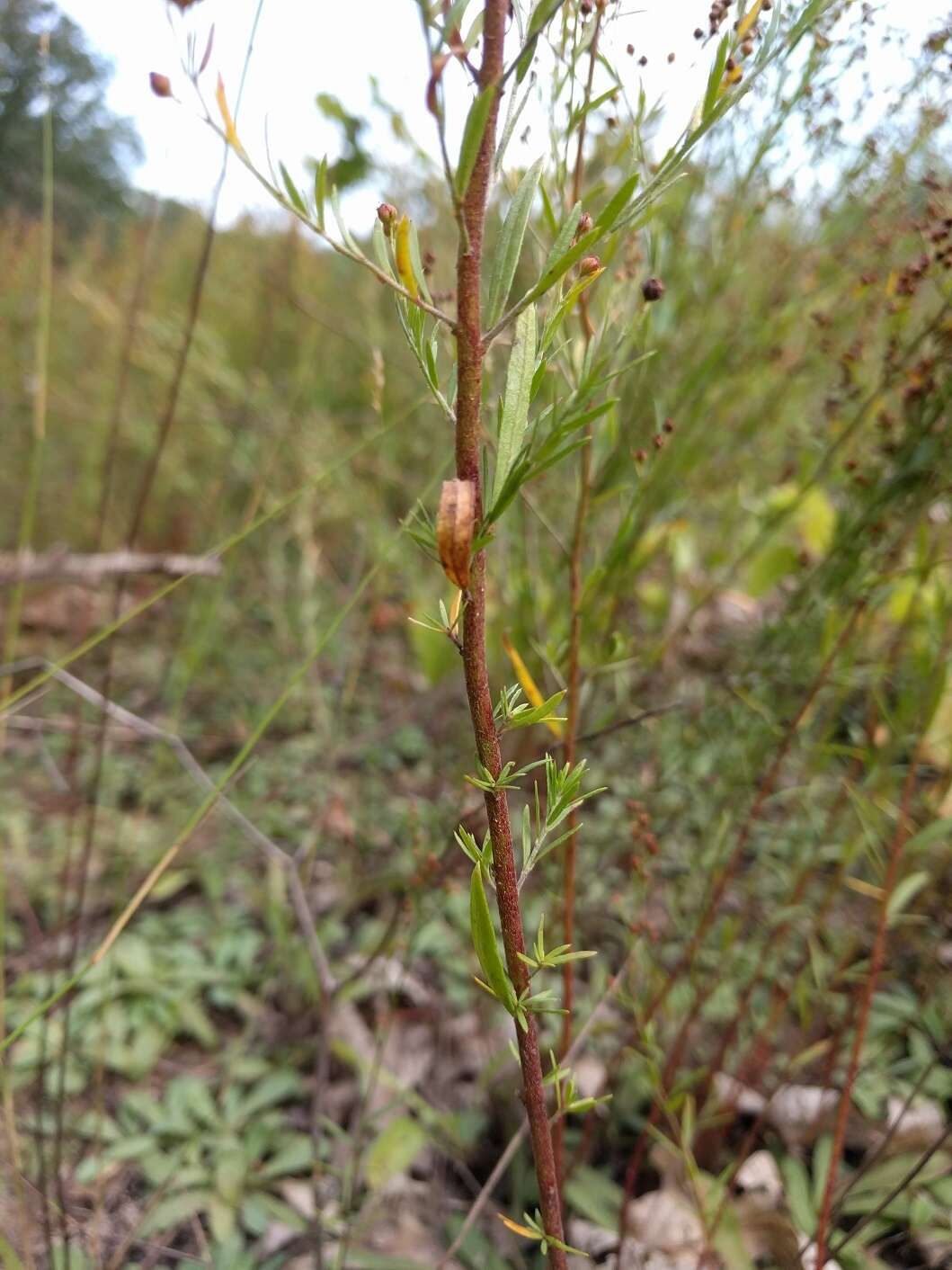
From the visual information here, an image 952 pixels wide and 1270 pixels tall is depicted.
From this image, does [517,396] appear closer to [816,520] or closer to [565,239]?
[565,239]

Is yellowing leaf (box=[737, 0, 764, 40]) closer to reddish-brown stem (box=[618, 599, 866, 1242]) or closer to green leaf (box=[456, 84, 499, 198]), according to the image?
green leaf (box=[456, 84, 499, 198])

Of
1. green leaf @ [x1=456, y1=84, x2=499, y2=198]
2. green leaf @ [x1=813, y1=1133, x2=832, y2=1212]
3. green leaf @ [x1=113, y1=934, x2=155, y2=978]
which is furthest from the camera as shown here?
green leaf @ [x1=113, y1=934, x2=155, y2=978]

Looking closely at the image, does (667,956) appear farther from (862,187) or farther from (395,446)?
(395,446)

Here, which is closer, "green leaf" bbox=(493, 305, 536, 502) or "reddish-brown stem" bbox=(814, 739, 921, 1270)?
"green leaf" bbox=(493, 305, 536, 502)

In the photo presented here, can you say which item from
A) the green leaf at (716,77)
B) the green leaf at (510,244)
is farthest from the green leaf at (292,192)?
the green leaf at (716,77)

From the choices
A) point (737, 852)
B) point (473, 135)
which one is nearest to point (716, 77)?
point (473, 135)

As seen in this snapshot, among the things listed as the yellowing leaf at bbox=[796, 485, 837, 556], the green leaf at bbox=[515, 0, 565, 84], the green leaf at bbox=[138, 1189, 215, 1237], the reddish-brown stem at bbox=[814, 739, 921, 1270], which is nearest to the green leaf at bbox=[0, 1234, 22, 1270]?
the green leaf at bbox=[138, 1189, 215, 1237]

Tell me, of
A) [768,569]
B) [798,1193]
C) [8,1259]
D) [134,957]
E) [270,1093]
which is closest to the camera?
[8,1259]
